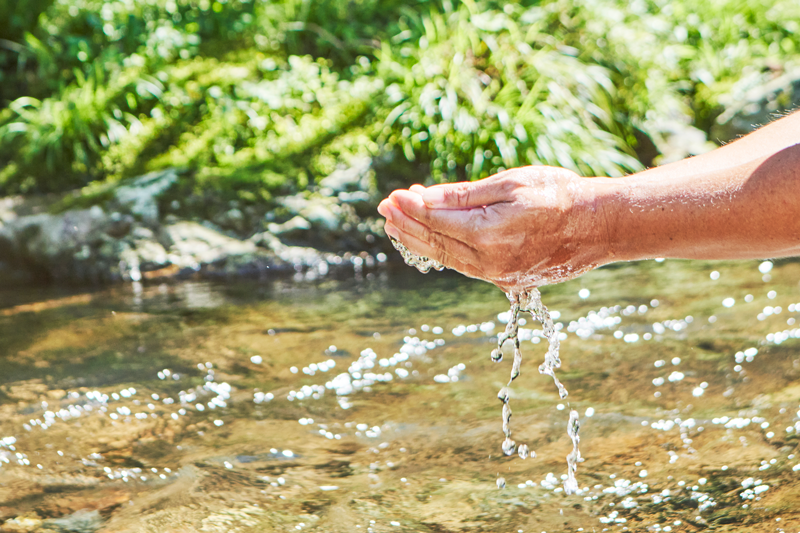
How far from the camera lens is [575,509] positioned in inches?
74.9

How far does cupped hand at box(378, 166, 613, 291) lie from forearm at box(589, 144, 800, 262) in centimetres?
5

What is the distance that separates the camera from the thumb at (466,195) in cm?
171

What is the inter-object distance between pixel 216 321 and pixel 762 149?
2997 millimetres

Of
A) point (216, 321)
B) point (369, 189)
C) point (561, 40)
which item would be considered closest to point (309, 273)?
point (369, 189)

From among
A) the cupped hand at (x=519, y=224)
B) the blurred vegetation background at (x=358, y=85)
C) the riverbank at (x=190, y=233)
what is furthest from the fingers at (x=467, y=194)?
the blurred vegetation background at (x=358, y=85)

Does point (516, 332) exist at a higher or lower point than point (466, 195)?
lower

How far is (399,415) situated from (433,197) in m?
1.07

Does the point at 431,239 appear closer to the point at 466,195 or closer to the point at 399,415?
the point at 466,195

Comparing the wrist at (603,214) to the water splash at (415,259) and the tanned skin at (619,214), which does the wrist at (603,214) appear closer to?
the tanned skin at (619,214)

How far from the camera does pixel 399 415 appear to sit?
8.46 feet

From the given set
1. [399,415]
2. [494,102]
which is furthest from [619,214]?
[494,102]

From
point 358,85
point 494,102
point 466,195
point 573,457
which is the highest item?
point 358,85

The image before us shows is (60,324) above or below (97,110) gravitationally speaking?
below

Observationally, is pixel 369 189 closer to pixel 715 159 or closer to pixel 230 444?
pixel 230 444
